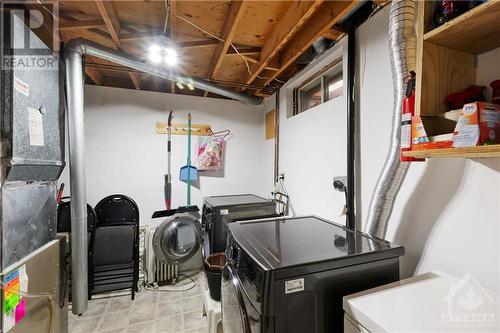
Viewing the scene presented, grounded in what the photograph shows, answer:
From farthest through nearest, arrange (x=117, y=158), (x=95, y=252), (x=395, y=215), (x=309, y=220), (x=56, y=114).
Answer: (x=117, y=158) < (x=95, y=252) < (x=56, y=114) < (x=309, y=220) < (x=395, y=215)

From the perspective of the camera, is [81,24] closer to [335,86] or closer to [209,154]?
[209,154]

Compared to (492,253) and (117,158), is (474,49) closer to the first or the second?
(492,253)

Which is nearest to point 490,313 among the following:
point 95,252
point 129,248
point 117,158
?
point 129,248

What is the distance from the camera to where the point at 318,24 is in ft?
5.58

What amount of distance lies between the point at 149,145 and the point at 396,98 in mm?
2962

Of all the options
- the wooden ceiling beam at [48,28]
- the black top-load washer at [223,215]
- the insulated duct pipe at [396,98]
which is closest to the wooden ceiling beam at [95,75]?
the wooden ceiling beam at [48,28]

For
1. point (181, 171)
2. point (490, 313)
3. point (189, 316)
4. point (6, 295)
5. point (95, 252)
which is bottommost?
point (189, 316)

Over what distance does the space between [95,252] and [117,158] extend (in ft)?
3.92

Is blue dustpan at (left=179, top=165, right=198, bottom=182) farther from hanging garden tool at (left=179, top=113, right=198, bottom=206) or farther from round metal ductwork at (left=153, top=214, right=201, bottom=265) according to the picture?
round metal ductwork at (left=153, top=214, right=201, bottom=265)

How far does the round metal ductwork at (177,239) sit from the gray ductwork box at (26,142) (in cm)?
102

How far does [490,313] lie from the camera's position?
0.78m

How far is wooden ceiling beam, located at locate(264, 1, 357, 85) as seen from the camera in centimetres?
148

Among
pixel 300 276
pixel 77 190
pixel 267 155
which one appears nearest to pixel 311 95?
pixel 267 155

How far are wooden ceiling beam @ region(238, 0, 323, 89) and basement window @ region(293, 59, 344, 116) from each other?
19.8 inches
